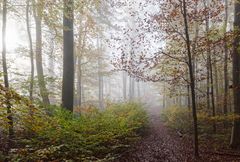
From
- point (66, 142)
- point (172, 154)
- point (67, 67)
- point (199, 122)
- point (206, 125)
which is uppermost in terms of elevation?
point (67, 67)

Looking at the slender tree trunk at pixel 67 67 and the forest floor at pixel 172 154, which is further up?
the slender tree trunk at pixel 67 67

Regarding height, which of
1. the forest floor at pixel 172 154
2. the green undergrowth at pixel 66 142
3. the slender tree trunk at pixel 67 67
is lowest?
the forest floor at pixel 172 154

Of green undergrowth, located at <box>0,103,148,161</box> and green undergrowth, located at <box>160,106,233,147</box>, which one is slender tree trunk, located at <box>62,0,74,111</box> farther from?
green undergrowth, located at <box>160,106,233,147</box>

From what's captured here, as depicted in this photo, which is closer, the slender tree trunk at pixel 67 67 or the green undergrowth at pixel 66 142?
the green undergrowth at pixel 66 142

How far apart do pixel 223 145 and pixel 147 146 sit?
12.6 feet

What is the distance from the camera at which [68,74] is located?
11516 mm

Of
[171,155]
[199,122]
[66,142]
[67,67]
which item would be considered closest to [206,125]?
[199,122]

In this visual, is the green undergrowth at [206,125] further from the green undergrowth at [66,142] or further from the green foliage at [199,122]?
the green undergrowth at [66,142]

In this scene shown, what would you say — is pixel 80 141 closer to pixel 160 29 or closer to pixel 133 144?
pixel 133 144

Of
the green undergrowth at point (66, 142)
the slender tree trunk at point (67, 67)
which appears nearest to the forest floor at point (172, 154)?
the green undergrowth at point (66, 142)

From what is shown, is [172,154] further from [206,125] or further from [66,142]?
[206,125]

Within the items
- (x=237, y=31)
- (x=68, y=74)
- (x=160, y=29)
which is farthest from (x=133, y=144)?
(x=237, y=31)

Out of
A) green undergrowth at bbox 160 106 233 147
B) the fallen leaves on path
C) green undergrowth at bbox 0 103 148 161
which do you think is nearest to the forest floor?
the fallen leaves on path

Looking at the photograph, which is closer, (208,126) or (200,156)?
(200,156)
